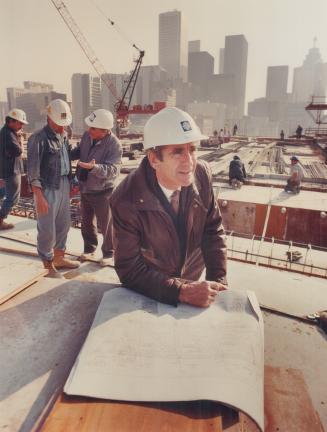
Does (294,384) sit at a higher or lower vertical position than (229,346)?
lower

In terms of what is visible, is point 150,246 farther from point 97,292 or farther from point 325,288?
point 325,288

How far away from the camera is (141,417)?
55.0 inches

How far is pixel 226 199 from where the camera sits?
46.4 feet

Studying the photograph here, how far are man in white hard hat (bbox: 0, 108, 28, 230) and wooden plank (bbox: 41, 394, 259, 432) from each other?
202 inches

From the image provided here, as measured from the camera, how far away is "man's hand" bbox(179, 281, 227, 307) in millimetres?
2115

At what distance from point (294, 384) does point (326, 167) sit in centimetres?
2664

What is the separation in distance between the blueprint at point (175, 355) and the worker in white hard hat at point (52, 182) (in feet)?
7.28

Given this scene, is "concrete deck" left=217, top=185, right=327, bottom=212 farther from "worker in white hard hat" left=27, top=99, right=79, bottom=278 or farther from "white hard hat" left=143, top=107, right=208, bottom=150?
"white hard hat" left=143, top=107, right=208, bottom=150

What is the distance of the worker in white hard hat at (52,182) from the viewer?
12.9ft

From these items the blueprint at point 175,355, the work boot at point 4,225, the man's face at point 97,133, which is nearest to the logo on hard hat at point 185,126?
the blueprint at point 175,355

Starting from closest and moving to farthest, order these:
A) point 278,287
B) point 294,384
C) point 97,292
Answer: point 294,384, point 97,292, point 278,287

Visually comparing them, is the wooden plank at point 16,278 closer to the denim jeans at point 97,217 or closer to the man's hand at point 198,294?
the man's hand at point 198,294

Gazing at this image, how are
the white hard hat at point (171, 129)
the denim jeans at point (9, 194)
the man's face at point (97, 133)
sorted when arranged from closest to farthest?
the white hard hat at point (171, 129), the man's face at point (97, 133), the denim jeans at point (9, 194)

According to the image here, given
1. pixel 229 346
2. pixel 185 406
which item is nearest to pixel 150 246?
pixel 229 346
